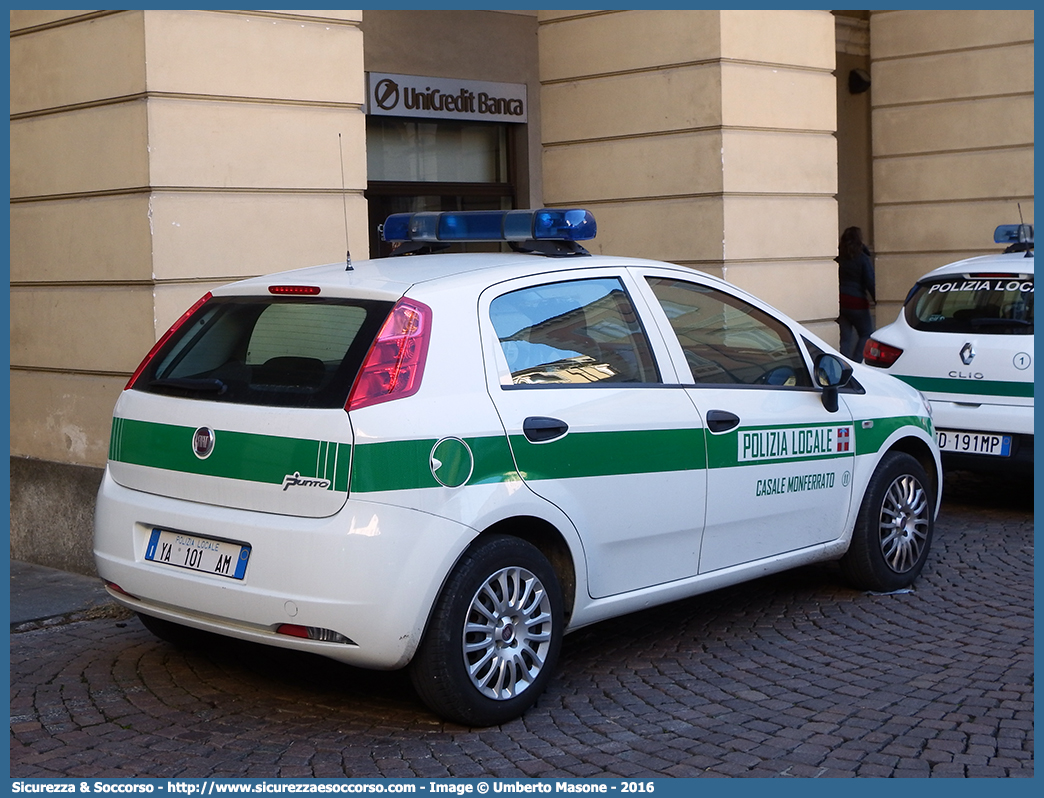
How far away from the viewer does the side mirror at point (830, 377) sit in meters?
6.02

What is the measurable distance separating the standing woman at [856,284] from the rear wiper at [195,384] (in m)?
9.94

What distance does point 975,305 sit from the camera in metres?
8.48

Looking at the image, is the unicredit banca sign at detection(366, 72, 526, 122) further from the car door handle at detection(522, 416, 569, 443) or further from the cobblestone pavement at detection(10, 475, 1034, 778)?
the car door handle at detection(522, 416, 569, 443)

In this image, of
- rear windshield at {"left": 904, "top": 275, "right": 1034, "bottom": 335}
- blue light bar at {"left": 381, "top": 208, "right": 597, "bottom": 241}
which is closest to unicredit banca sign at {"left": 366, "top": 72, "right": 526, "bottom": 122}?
rear windshield at {"left": 904, "top": 275, "right": 1034, "bottom": 335}

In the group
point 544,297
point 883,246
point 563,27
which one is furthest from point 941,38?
point 544,297

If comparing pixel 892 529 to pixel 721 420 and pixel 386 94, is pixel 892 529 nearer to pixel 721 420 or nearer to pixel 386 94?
pixel 721 420

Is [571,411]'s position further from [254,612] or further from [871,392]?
[871,392]

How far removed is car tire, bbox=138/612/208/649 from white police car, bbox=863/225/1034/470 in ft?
15.6

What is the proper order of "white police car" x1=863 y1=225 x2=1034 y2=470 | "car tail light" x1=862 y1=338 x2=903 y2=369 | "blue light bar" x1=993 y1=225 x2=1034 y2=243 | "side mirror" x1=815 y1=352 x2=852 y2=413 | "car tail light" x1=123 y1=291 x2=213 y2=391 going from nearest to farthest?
"car tail light" x1=123 y1=291 x2=213 y2=391
"side mirror" x1=815 y1=352 x2=852 y2=413
"white police car" x1=863 y1=225 x2=1034 y2=470
"car tail light" x1=862 y1=338 x2=903 y2=369
"blue light bar" x1=993 y1=225 x2=1034 y2=243

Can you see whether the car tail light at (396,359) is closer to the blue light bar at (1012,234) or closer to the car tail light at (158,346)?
the car tail light at (158,346)

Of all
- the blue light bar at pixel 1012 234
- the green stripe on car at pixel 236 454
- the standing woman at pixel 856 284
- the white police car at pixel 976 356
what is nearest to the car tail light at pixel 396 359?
the green stripe on car at pixel 236 454

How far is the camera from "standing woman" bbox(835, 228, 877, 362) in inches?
543

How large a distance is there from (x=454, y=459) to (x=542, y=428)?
42 centimetres
